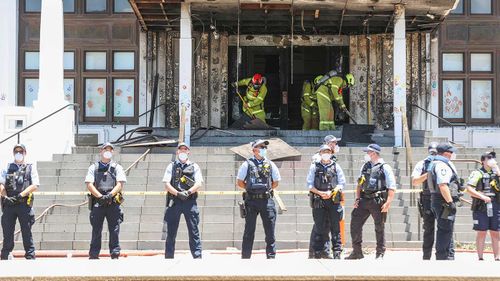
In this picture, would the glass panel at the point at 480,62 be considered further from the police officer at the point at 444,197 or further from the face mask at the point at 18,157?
the face mask at the point at 18,157

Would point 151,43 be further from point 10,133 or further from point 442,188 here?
point 442,188

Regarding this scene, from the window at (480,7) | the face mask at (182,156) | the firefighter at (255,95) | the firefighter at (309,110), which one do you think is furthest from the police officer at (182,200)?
the window at (480,7)

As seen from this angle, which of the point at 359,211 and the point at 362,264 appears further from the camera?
the point at 359,211

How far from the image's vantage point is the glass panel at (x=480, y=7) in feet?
73.8

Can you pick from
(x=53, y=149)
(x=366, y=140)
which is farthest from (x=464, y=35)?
(x=53, y=149)

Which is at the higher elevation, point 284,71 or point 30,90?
point 284,71

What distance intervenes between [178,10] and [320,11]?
366 centimetres

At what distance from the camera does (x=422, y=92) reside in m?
22.2

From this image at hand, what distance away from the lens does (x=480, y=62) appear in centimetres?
2256

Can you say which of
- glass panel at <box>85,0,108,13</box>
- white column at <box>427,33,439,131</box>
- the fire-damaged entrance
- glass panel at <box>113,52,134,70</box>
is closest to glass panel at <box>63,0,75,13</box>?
glass panel at <box>85,0,108,13</box>

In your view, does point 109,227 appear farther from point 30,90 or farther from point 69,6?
point 69,6

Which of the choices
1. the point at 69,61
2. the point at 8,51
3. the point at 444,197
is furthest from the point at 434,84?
the point at 444,197

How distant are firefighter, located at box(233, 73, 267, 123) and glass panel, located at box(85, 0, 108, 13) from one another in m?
4.84

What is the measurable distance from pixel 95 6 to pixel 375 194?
14.3 m
